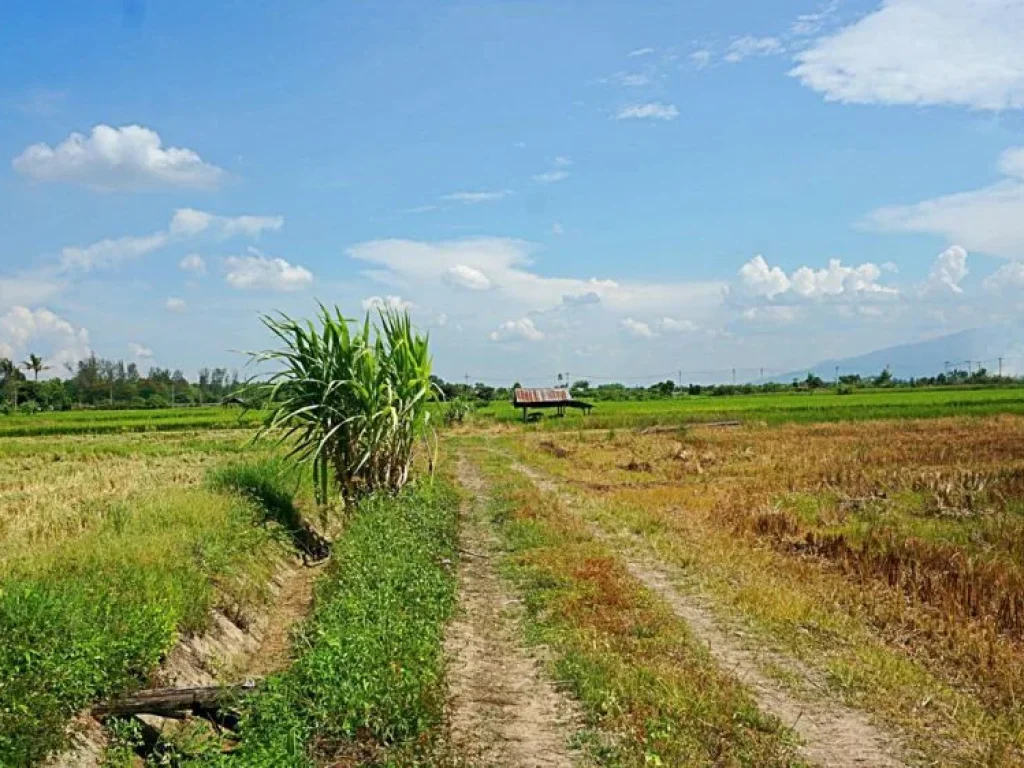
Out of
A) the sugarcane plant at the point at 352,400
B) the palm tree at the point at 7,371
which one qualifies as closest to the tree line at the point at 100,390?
the palm tree at the point at 7,371

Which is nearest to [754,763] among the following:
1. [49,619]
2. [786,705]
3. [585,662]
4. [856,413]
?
[786,705]

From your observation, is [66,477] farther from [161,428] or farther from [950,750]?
[161,428]

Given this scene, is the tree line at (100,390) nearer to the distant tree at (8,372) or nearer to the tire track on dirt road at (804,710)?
the distant tree at (8,372)

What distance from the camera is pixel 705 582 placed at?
939cm

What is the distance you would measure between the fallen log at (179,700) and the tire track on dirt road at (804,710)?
3.39 metres

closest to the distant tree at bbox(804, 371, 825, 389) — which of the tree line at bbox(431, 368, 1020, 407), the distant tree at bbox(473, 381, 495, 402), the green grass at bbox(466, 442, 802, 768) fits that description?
the tree line at bbox(431, 368, 1020, 407)

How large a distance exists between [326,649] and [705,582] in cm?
491

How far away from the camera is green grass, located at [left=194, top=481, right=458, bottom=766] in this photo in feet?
15.9

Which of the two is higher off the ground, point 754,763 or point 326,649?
point 326,649

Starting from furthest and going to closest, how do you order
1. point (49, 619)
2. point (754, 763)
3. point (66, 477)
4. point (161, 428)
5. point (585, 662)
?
point (161, 428) → point (66, 477) → point (585, 662) → point (49, 619) → point (754, 763)

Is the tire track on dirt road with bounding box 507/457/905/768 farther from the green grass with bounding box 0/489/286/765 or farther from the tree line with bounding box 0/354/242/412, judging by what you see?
the tree line with bounding box 0/354/242/412

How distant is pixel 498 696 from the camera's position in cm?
623

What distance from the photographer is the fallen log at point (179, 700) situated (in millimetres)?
5320

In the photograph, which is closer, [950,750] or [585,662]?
[950,750]
